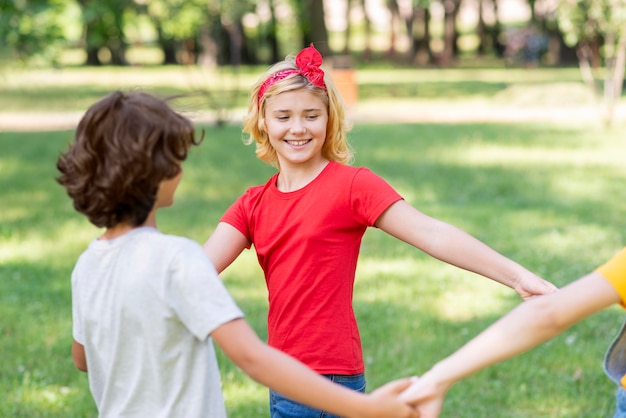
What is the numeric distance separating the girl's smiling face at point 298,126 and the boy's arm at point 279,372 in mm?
987

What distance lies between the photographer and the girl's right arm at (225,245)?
3.07 m

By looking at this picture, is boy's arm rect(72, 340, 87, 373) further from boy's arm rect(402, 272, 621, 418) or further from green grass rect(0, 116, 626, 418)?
green grass rect(0, 116, 626, 418)

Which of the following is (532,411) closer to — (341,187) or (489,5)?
(341,187)

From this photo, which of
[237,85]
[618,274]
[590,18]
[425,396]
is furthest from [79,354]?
[237,85]

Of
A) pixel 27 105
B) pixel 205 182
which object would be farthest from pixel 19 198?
pixel 27 105

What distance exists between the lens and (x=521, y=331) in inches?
90.4

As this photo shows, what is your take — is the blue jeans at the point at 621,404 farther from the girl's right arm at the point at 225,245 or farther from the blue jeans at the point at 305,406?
the girl's right arm at the point at 225,245

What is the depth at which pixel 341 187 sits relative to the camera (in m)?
2.94

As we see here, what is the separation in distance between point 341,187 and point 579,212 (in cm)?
662

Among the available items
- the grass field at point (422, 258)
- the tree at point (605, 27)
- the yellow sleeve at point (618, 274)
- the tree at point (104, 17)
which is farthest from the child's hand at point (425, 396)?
the tree at point (605, 27)

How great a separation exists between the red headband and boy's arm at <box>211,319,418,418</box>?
1.11m

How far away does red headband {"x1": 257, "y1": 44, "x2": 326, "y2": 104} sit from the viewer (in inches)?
120

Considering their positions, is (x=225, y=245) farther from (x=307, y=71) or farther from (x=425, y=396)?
(x=425, y=396)

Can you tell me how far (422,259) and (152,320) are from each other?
17.8ft
